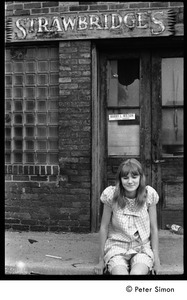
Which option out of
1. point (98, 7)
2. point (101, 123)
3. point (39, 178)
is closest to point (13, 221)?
point (39, 178)

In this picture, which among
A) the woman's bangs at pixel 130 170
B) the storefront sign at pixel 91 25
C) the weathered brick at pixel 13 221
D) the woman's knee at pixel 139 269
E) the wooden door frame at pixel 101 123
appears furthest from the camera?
the weathered brick at pixel 13 221

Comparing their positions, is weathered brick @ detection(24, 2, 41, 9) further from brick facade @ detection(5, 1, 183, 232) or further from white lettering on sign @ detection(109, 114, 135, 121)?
white lettering on sign @ detection(109, 114, 135, 121)

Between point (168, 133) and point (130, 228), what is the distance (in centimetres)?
242

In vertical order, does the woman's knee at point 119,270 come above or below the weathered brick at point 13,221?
above

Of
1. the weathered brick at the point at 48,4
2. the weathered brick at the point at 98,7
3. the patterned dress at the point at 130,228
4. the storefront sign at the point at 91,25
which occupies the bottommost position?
the patterned dress at the point at 130,228

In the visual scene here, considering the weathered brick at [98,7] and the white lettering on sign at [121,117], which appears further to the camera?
the white lettering on sign at [121,117]

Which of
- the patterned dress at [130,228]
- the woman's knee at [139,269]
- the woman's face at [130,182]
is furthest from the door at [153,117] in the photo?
the woman's knee at [139,269]

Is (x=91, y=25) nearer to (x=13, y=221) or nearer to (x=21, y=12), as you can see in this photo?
(x=21, y=12)

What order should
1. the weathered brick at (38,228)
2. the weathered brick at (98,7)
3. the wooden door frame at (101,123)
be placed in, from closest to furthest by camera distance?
the weathered brick at (98,7) < the wooden door frame at (101,123) < the weathered brick at (38,228)

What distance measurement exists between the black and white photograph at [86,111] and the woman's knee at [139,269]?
182 cm

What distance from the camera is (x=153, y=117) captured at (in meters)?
5.81

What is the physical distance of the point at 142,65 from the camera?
5832 mm

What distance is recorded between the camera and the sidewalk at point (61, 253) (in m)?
4.29

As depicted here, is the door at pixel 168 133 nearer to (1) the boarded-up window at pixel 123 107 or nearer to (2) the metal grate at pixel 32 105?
(1) the boarded-up window at pixel 123 107
